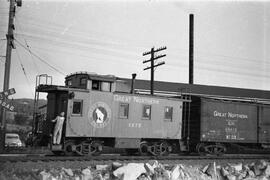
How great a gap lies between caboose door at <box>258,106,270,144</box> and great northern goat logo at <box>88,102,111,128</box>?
10.1m

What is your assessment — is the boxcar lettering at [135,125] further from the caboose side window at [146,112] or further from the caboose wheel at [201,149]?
the caboose wheel at [201,149]

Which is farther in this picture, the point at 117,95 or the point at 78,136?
the point at 117,95

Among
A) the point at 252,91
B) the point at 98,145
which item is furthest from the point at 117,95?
the point at 252,91

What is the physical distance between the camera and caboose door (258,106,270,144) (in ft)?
62.9

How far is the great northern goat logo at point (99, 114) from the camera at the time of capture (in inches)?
549

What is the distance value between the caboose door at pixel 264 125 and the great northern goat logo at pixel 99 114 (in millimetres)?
10057

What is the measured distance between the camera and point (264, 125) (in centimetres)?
1944

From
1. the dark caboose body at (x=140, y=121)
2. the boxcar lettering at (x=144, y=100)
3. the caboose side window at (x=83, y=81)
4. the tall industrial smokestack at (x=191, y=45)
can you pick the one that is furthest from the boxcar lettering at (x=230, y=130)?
the tall industrial smokestack at (x=191, y=45)

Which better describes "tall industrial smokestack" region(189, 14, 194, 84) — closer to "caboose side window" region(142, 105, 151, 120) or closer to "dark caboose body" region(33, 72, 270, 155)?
"dark caboose body" region(33, 72, 270, 155)

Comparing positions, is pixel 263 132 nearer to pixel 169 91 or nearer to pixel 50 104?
pixel 50 104

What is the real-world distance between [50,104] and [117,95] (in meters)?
3.27

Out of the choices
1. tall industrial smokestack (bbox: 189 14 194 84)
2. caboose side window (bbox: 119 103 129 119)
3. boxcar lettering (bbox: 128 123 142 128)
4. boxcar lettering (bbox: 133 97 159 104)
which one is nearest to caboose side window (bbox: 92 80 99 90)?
caboose side window (bbox: 119 103 129 119)

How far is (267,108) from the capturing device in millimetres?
19875

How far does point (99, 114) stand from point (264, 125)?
35.8 feet
